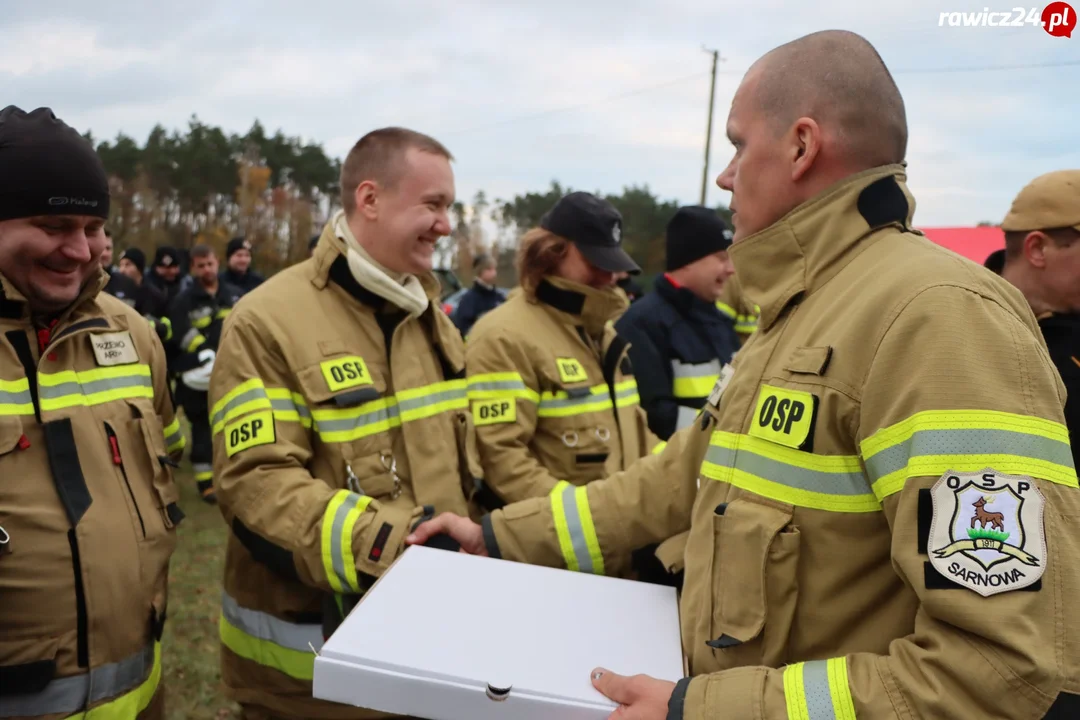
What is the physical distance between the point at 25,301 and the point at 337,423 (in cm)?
98

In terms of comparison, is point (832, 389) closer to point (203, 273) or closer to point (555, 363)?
→ point (555, 363)

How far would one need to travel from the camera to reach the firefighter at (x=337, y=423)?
2.46 metres

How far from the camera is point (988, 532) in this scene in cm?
127

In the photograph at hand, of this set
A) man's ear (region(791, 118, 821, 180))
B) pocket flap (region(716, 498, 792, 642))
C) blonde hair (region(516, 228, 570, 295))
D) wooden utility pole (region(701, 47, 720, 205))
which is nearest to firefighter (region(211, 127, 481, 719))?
blonde hair (region(516, 228, 570, 295))

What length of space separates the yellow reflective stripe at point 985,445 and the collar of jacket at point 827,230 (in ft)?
1.62

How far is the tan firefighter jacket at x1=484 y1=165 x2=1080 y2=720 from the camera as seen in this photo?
4.13ft

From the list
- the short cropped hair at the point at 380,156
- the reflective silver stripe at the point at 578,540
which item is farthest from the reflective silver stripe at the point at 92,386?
the reflective silver stripe at the point at 578,540

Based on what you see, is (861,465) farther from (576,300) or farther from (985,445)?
(576,300)

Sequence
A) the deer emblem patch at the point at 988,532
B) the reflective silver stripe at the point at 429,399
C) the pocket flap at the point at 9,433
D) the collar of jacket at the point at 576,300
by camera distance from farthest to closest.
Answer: the collar of jacket at the point at 576,300, the reflective silver stripe at the point at 429,399, the pocket flap at the point at 9,433, the deer emblem patch at the point at 988,532

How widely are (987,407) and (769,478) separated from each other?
0.45 metres

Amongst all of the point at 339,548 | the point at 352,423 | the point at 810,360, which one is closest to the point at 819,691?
the point at 810,360

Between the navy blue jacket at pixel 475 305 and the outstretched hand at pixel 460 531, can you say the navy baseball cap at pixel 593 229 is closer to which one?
the outstretched hand at pixel 460 531

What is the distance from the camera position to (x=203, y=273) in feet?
26.6

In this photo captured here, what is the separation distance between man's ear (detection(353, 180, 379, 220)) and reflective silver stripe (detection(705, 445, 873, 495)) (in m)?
1.81
